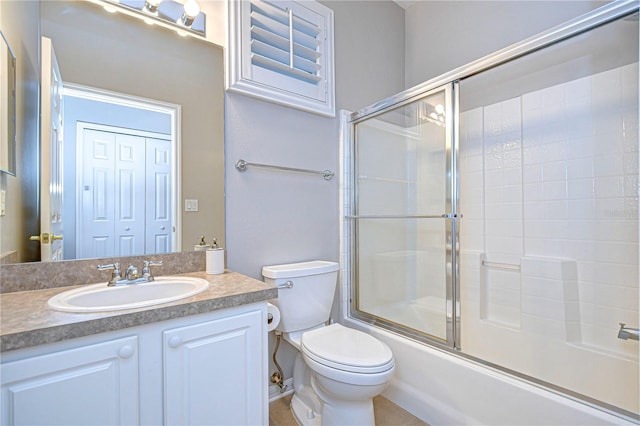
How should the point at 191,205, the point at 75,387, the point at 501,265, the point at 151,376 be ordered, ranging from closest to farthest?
1. the point at 75,387
2. the point at 151,376
3. the point at 191,205
4. the point at 501,265

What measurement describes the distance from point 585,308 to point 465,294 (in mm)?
635

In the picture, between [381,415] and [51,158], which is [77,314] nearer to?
[51,158]

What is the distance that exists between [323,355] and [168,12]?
1741mm

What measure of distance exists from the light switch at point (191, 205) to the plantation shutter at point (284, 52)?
0.63 meters

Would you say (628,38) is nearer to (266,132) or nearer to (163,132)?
(266,132)

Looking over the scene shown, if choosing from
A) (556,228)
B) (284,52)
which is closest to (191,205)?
(284,52)

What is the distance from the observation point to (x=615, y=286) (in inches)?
61.1

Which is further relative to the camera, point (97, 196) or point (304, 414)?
point (304, 414)

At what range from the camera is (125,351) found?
2.85 ft

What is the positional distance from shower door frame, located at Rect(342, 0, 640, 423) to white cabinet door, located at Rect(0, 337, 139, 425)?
1.38m

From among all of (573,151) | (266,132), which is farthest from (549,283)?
(266,132)

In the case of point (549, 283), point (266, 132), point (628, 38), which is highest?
point (628, 38)

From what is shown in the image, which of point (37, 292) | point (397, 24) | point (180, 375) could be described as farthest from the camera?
point (397, 24)

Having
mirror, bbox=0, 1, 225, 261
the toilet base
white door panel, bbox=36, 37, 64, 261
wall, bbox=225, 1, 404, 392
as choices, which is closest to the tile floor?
the toilet base
